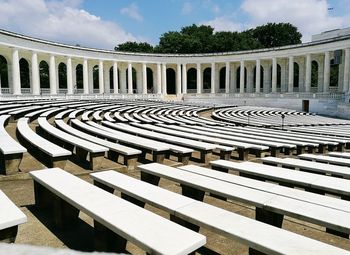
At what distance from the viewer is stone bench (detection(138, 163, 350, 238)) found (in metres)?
4.03

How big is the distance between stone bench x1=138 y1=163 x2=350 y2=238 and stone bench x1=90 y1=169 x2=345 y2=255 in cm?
64

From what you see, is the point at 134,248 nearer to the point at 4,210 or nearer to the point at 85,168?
the point at 4,210

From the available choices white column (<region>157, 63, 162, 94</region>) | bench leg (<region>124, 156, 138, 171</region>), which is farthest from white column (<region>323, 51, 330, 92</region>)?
bench leg (<region>124, 156, 138, 171</region>)

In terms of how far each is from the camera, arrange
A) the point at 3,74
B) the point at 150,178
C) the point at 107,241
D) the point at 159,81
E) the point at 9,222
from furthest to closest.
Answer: the point at 3,74 < the point at 159,81 < the point at 150,178 < the point at 107,241 < the point at 9,222

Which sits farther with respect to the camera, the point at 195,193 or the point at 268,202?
the point at 195,193

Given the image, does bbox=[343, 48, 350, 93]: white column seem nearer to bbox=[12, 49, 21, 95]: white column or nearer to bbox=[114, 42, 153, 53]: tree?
bbox=[12, 49, 21, 95]: white column

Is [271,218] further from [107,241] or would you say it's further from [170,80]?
[170,80]

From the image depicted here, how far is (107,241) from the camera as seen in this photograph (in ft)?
13.3

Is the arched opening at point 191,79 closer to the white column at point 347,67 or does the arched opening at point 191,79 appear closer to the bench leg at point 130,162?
the white column at point 347,67

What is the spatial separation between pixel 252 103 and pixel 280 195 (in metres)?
59.4

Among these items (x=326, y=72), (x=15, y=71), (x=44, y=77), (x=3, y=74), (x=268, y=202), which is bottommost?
(x=268, y=202)

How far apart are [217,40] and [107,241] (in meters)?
96.4

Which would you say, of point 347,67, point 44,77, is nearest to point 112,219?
point 347,67

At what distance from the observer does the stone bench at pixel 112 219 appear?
10.6ft
